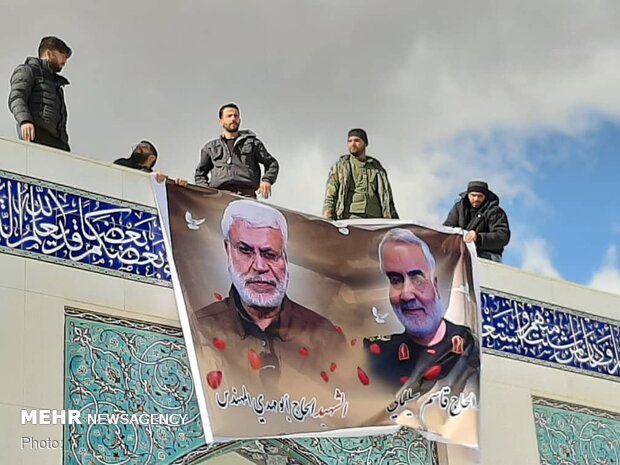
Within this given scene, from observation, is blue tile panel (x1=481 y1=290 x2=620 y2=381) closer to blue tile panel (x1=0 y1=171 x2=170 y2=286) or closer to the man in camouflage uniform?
the man in camouflage uniform

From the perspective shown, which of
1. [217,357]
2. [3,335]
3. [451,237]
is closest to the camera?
[3,335]

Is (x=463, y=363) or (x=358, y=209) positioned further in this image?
(x=358, y=209)

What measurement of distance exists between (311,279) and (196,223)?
0.53m

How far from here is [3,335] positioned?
4.74 metres

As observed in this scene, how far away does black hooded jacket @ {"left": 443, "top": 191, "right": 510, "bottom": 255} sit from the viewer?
6363 millimetres

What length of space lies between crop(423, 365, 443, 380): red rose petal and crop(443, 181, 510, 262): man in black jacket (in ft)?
2.58

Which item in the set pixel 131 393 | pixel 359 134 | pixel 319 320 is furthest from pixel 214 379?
pixel 359 134

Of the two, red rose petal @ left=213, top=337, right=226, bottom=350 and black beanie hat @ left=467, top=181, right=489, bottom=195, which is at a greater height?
black beanie hat @ left=467, top=181, right=489, bottom=195

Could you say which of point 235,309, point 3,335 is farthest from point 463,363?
point 3,335

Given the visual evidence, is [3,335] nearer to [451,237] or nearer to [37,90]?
[37,90]

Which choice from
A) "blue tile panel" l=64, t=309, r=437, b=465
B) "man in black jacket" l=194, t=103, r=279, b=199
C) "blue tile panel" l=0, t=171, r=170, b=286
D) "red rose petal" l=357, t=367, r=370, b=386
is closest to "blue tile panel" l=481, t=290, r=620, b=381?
"red rose petal" l=357, t=367, r=370, b=386

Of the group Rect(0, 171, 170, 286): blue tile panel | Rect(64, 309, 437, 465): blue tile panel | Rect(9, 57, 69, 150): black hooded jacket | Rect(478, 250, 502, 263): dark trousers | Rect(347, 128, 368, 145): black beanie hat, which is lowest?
Rect(64, 309, 437, 465): blue tile panel

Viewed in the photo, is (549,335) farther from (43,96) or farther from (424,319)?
(43,96)

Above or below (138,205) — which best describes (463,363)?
below
